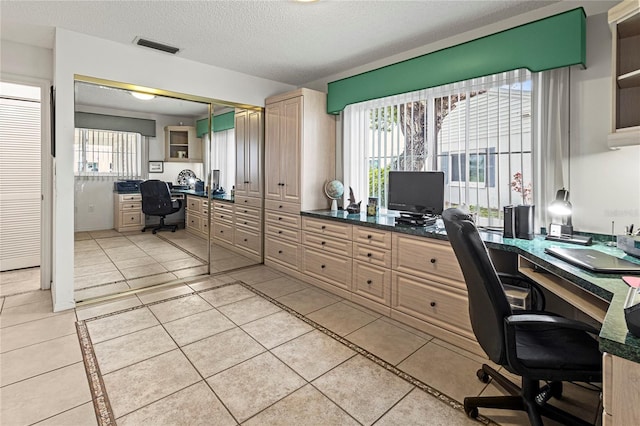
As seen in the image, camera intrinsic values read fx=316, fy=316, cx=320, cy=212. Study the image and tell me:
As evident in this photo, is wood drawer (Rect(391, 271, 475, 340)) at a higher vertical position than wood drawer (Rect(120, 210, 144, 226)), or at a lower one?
lower

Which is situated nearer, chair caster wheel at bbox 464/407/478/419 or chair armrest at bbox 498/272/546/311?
chair caster wheel at bbox 464/407/478/419

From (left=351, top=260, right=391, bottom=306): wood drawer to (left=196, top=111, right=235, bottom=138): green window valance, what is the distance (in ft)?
8.49

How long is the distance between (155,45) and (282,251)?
106 inches

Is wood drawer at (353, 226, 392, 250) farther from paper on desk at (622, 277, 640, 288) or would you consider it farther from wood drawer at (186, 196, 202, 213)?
wood drawer at (186, 196, 202, 213)

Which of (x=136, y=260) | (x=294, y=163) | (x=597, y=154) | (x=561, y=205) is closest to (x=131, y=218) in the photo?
(x=136, y=260)

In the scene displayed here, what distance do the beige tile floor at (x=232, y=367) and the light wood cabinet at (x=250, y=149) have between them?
6.30ft

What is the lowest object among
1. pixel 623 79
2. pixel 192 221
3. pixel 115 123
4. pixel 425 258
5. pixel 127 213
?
pixel 425 258

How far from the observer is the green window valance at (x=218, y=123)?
4.12 m

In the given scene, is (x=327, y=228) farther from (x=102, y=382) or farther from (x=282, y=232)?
(x=102, y=382)

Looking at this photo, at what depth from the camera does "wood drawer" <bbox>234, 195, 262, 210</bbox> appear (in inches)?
179

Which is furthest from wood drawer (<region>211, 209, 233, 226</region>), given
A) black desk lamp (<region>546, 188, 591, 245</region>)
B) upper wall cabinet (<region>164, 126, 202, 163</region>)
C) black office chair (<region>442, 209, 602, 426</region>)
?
black desk lamp (<region>546, 188, 591, 245</region>)

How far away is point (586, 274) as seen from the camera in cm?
148

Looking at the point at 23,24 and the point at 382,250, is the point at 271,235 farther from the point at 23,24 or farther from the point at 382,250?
the point at 23,24

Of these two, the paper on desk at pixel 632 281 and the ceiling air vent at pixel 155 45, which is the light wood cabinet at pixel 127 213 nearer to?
the ceiling air vent at pixel 155 45
